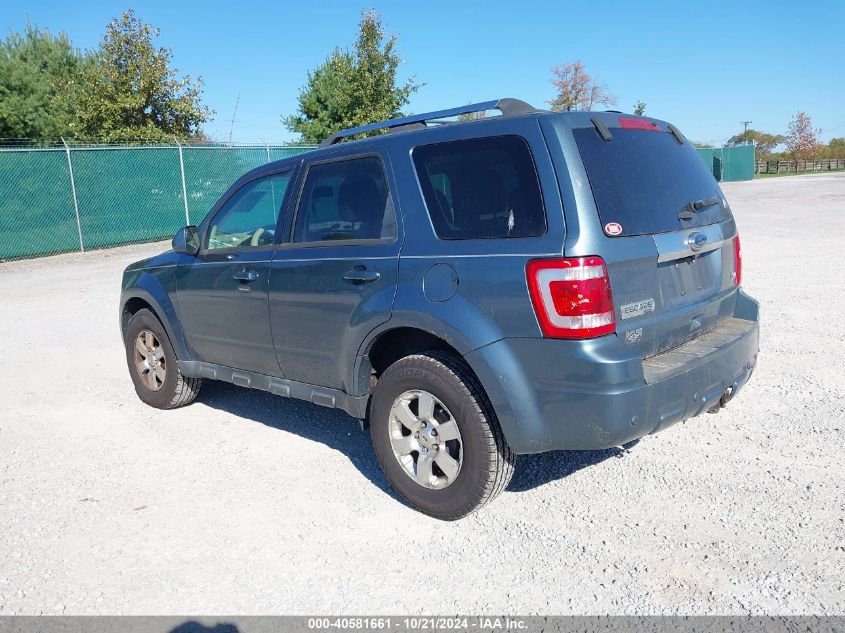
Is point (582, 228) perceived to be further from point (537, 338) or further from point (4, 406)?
Answer: point (4, 406)

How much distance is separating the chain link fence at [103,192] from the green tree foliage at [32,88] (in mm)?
6132

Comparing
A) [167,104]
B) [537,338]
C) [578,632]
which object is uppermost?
[167,104]

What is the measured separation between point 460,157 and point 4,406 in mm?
4417

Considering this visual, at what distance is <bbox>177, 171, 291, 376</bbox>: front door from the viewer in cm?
460

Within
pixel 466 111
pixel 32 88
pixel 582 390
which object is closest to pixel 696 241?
pixel 582 390

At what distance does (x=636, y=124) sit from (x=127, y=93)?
62.9 feet

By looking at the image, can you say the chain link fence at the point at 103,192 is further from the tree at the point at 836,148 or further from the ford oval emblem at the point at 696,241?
the tree at the point at 836,148

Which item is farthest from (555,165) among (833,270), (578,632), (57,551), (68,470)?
(833,270)

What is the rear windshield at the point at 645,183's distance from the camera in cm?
331

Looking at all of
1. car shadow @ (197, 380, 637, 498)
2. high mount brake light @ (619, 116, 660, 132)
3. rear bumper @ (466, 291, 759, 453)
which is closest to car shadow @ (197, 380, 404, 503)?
car shadow @ (197, 380, 637, 498)

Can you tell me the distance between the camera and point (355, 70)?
80.7ft

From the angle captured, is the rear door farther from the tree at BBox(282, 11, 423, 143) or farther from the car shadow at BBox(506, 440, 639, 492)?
the tree at BBox(282, 11, 423, 143)

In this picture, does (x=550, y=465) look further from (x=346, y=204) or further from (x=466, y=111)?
(x=466, y=111)

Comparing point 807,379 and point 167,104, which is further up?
point 167,104
